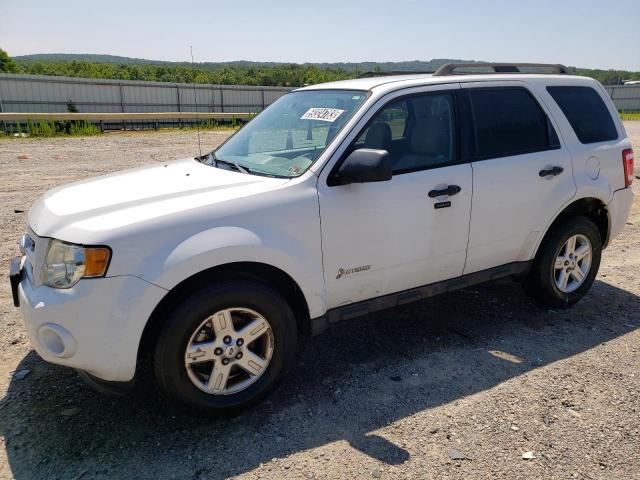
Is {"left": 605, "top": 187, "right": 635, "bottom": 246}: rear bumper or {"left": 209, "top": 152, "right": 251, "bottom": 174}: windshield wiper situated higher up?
{"left": 209, "top": 152, "right": 251, "bottom": 174}: windshield wiper

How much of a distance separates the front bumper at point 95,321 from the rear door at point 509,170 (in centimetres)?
243

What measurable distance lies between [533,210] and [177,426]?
122 inches

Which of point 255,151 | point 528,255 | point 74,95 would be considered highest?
Answer: point 74,95

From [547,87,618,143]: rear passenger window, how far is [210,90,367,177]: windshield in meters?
2.00

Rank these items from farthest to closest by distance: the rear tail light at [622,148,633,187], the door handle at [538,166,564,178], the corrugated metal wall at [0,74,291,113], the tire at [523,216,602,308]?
the corrugated metal wall at [0,74,291,113]
the rear tail light at [622,148,633,187]
the tire at [523,216,602,308]
the door handle at [538,166,564,178]

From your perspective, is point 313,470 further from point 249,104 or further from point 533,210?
point 249,104

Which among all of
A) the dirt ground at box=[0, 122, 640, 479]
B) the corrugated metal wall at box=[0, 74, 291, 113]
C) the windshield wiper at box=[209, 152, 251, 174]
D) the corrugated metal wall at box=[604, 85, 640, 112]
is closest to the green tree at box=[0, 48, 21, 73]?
the corrugated metal wall at box=[0, 74, 291, 113]

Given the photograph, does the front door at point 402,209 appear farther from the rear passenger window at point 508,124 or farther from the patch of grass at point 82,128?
the patch of grass at point 82,128

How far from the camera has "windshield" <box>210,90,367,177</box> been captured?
141 inches

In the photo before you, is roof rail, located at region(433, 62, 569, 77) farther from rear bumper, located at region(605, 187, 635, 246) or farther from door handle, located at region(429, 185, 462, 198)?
rear bumper, located at region(605, 187, 635, 246)

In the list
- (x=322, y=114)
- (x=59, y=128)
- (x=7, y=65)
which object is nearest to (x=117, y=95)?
(x=59, y=128)

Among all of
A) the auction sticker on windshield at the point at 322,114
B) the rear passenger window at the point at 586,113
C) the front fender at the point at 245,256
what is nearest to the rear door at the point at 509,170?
the rear passenger window at the point at 586,113

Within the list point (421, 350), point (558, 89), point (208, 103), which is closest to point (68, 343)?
point (421, 350)

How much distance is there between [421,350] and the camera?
4113mm
